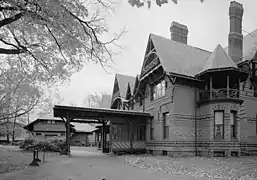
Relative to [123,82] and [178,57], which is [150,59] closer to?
[178,57]

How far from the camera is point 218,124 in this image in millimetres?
19500

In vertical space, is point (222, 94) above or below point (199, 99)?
above

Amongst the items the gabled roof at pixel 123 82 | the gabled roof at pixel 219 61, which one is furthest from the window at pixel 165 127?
the gabled roof at pixel 123 82

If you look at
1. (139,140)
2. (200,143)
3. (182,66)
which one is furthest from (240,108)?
(139,140)

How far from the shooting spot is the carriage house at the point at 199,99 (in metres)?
19.4

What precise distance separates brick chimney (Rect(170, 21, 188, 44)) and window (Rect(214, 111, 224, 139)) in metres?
11.0

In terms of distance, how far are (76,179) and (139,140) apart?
15636 mm

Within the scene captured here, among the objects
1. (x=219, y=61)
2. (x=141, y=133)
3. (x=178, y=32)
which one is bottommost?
(x=141, y=133)

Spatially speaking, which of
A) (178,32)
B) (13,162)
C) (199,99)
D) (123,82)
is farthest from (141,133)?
(13,162)

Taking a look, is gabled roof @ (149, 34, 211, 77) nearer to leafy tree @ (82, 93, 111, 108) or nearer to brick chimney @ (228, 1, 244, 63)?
brick chimney @ (228, 1, 244, 63)

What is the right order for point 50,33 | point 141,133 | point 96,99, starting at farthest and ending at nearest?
point 96,99 → point 141,133 → point 50,33

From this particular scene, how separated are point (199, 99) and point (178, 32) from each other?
9730 mm

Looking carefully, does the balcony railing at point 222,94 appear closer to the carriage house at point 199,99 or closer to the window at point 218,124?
the carriage house at point 199,99

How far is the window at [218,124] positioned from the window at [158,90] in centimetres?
481
